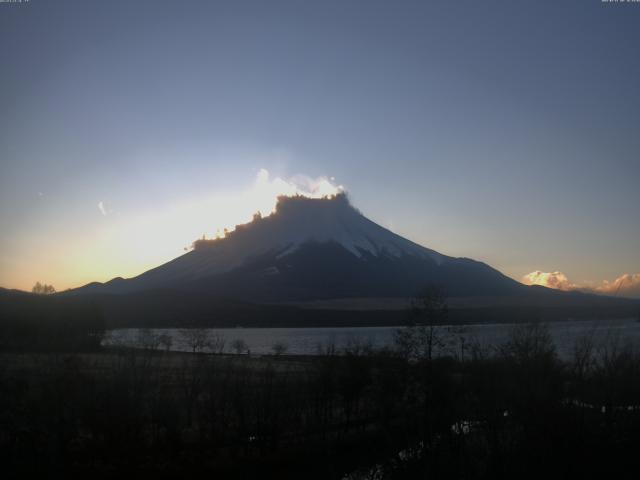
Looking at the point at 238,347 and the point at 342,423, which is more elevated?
the point at 238,347

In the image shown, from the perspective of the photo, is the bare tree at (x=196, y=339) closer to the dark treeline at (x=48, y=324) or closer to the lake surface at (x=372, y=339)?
the lake surface at (x=372, y=339)

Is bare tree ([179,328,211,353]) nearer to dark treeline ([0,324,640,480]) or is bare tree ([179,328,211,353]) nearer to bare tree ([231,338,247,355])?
bare tree ([231,338,247,355])

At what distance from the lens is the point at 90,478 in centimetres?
1898

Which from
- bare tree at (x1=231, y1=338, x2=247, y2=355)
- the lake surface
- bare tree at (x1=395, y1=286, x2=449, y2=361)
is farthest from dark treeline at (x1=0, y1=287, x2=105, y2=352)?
bare tree at (x1=395, y1=286, x2=449, y2=361)

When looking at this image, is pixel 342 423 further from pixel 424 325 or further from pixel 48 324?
pixel 48 324

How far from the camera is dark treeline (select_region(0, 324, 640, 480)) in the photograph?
16.4 m

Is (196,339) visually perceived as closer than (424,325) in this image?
No

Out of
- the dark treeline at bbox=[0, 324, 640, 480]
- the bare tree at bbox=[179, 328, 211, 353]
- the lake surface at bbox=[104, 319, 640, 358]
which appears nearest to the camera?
the dark treeline at bbox=[0, 324, 640, 480]

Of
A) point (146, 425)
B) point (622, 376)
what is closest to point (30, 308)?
point (146, 425)

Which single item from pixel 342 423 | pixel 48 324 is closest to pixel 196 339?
pixel 48 324

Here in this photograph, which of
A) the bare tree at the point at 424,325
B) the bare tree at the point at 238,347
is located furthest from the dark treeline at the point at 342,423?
the bare tree at the point at 238,347

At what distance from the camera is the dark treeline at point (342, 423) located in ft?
53.7

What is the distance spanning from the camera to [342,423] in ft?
85.3

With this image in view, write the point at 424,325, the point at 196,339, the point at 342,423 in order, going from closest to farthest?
1. the point at 342,423
2. the point at 424,325
3. the point at 196,339
